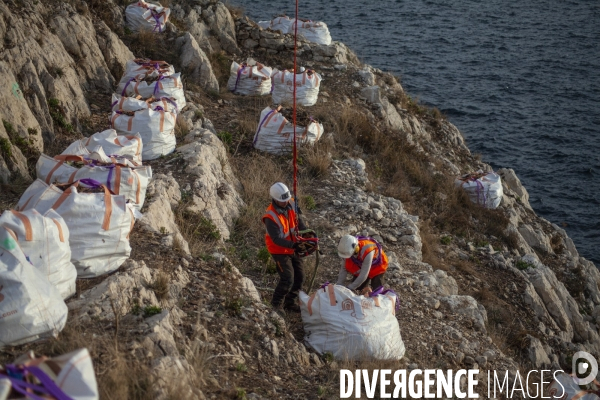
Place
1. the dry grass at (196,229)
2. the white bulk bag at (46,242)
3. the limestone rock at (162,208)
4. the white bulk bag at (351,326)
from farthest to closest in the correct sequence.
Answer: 1. the dry grass at (196,229)
2. the limestone rock at (162,208)
3. the white bulk bag at (351,326)
4. the white bulk bag at (46,242)

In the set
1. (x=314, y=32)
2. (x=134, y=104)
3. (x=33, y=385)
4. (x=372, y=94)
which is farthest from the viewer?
(x=314, y=32)

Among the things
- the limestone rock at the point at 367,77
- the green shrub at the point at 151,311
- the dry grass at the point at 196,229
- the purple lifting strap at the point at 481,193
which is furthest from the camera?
the limestone rock at the point at 367,77

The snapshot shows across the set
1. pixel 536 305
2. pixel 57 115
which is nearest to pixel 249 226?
pixel 57 115

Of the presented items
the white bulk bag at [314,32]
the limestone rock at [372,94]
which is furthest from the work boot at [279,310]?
the white bulk bag at [314,32]

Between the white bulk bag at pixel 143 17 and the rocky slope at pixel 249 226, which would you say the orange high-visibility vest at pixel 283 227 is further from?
the white bulk bag at pixel 143 17

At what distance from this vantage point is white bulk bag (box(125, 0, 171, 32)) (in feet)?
A: 40.4

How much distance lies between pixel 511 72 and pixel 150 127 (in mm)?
18913

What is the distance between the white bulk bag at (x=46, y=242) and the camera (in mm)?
4641

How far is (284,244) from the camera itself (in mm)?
6121

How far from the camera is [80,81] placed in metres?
9.70

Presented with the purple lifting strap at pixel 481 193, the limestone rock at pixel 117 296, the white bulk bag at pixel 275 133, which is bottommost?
the purple lifting strap at pixel 481 193

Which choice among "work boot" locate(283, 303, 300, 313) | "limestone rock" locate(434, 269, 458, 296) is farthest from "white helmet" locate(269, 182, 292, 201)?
"limestone rock" locate(434, 269, 458, 296)

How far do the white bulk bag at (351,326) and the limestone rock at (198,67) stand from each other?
6.91m

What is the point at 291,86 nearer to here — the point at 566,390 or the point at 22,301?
the point at 566,390
